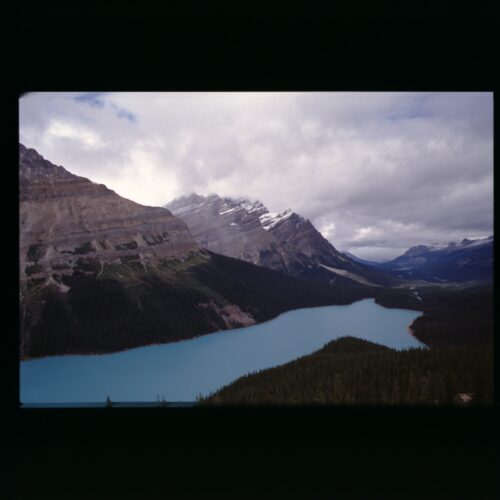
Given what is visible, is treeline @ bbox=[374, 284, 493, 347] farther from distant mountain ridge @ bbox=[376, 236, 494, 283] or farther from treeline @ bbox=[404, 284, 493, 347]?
distant mountain ridge @ bbox=[376, 236, 494, 283]

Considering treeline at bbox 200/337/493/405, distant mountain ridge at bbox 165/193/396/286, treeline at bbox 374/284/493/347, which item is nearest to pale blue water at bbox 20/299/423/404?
treeline at bbox 374/284/493/347

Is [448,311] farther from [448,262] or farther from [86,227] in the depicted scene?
[86,227]

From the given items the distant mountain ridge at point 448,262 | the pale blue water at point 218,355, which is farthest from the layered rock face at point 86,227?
the distant mountain ridge at point 448,262

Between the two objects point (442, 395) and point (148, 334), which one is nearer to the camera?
point (442, 395)

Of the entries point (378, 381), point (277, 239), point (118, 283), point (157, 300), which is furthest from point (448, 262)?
point (118, 283)
